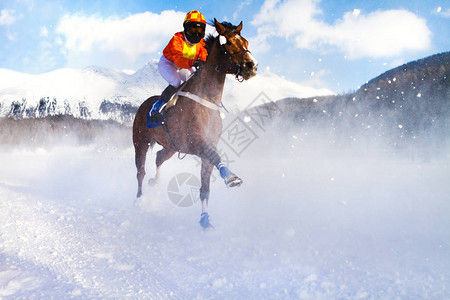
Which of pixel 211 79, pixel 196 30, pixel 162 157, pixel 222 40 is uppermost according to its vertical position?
pixel 196 30

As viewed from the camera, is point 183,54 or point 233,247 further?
point 183,54

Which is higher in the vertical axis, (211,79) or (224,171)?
(211,79)

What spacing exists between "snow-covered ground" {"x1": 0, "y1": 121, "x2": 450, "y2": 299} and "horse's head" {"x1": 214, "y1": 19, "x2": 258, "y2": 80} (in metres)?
2.28

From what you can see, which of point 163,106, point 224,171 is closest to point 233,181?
point 224,171

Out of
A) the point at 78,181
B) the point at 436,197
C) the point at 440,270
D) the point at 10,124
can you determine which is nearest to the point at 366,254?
the point at 440,270

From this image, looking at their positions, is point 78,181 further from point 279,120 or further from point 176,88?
Answer: point 279,120

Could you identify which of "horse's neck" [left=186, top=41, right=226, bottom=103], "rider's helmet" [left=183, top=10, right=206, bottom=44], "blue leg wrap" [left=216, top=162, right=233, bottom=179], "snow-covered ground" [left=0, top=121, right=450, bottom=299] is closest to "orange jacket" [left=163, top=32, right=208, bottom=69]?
"rider's helmet" [left=183, top=10, right=206, bottom=44]

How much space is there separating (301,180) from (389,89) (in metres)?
36.1

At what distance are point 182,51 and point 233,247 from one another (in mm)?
3140

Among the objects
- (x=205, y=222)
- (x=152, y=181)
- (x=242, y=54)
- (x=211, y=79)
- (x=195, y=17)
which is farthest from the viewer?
(x=152, y=181)

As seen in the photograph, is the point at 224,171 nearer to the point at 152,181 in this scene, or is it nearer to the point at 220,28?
the point at 220,28

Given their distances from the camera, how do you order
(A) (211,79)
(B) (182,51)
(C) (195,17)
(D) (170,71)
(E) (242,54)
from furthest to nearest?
1. (D) (170,71)
2. (B) (182,51)
3. (A) (211,79)
4. (C) (195,17)
5. (E) (242,54)

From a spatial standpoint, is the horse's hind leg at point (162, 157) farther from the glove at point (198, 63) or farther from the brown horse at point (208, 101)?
the glove at point (198, 63)

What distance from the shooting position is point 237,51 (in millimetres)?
3998
